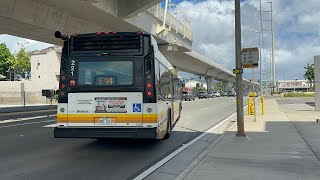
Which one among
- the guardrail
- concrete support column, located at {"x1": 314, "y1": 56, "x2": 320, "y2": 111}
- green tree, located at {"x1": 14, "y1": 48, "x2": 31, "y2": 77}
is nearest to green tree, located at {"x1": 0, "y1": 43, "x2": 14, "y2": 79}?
green tree, located at {"x1": 14, "y1": 48, "x2": 31, "y2": 77}

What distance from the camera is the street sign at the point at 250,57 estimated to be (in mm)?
13117

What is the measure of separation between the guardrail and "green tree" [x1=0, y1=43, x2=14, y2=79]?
187 feet

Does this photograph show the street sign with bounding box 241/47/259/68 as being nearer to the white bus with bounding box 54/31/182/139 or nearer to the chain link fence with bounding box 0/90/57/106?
the white bus with bounding box 54/31/182/139

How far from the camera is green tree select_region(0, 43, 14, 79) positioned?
287 feet

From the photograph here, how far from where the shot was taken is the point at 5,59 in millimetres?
88938

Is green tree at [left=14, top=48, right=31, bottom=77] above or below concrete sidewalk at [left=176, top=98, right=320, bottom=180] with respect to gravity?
above

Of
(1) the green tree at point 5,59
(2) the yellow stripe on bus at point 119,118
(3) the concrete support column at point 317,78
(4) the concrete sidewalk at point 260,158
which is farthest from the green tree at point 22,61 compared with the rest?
(2) the yellow stripe on bus at point 119,118

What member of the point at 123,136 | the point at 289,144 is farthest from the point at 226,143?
the point at 123,136

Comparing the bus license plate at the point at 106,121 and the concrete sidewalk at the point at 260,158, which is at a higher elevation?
the bus license plate at the point at 106,121

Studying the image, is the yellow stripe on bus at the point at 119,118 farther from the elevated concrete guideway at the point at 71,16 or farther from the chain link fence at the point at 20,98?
the chain link fence at the point at 20,98

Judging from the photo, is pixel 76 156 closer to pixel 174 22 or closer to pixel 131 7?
pixel 131 7

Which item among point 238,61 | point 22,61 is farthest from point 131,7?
point 22,61

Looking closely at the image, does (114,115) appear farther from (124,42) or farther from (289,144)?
(289,144)

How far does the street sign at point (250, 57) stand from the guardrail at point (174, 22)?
17.7m
